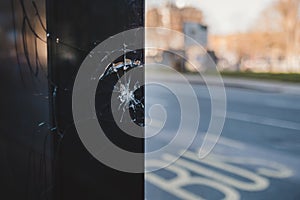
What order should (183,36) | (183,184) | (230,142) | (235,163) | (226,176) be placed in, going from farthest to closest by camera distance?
1. (183,36)
2. (230,142)
3. (235,163)
4. (226,176)
5. (183,184)

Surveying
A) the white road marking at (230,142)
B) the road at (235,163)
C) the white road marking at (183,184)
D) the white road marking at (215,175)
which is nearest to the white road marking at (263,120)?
the road at (235,163)

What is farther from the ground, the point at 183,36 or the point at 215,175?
the point at 183,36

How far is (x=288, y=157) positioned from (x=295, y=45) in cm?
1697

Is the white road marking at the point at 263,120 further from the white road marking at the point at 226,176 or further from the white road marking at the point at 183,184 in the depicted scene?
the white road marking at the point at 183,184

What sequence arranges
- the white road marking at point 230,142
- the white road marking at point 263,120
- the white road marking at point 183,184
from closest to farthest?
the white road marking at point 183,184, the white road marking at point 230,142, the white road marking at point 263,120

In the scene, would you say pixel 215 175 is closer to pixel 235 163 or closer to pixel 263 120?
pixel 235 163

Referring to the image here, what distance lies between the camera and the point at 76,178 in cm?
153

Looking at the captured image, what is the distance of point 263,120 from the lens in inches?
289

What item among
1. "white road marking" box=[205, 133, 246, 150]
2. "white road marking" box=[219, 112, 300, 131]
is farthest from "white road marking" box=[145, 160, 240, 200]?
"white road marking" box=[219, 112, 300, 131]

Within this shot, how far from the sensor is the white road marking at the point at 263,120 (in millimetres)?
6735

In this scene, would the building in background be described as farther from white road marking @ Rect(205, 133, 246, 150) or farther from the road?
white road marking @ Rect(205, 133, 246, 150)

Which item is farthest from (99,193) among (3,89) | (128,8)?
(128,8)

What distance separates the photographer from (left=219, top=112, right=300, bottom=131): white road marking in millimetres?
6735

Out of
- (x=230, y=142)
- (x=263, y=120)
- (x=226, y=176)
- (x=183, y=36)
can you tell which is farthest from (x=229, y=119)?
(x=183, y=36)
